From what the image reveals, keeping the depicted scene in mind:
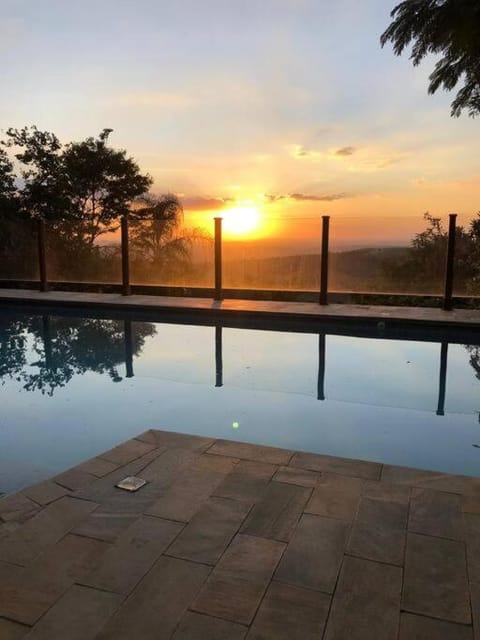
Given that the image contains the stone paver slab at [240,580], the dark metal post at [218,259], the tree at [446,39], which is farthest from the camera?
the tree at [446,39]

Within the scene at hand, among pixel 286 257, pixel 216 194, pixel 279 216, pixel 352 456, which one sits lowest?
pixel 352 456

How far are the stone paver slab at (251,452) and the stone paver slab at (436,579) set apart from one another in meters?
1.09

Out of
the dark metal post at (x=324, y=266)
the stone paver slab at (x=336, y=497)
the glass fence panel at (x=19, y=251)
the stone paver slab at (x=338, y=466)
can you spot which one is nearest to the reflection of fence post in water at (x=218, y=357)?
the dark metal post at (x=324, y=266)

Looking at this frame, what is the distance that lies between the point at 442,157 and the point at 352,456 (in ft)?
28.7

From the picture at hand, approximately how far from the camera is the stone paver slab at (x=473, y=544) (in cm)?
215

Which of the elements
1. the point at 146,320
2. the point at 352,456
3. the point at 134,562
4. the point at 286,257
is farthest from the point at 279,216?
the point at 134,562

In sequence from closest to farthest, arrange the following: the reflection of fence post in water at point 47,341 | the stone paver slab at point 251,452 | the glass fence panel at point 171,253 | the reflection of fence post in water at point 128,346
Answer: the stone paver slab at point 251,452
the reflection of fence post in water at point 128,346
the reflection of fence post in water at point 47,341
the glass fence panel at point 171,253

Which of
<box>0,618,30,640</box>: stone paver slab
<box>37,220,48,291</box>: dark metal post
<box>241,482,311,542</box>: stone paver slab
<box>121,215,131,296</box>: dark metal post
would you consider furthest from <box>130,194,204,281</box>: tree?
<box>0,618,30,640</box>: stone paver slab

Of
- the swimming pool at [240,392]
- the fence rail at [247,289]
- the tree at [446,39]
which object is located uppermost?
the tree at [446,39]

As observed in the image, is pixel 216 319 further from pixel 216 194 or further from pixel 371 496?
pixel 371 496

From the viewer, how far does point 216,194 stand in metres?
12.9

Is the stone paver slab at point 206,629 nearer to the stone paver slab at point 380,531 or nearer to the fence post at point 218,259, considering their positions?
the stone paver slab at point 380,531

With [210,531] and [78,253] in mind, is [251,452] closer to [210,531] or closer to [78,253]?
[210,531]

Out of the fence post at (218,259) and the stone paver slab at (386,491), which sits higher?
the fence post at (218,259)
